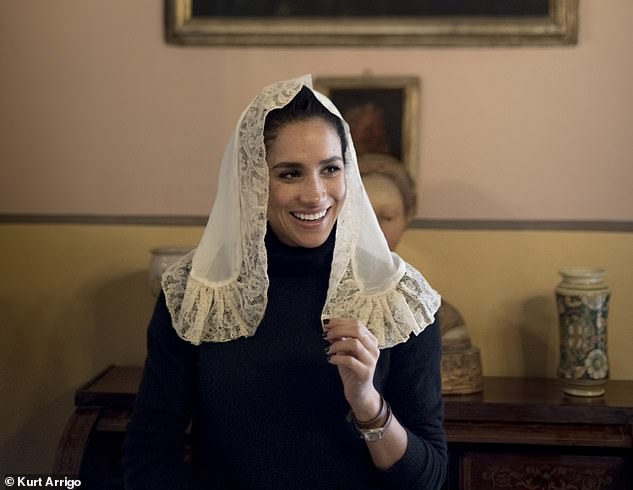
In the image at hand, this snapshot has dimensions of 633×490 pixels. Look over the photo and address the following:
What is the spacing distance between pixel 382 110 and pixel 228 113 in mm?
517

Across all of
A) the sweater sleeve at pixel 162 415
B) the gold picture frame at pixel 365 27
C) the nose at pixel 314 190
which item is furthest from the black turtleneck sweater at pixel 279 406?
the gold picture frame at pixel 365 27

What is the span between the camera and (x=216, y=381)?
5.98 ft

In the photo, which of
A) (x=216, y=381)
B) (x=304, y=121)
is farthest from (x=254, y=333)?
(x=304, y=121)

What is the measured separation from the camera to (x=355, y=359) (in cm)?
163

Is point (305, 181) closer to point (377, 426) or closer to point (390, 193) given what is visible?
point (377, 426)

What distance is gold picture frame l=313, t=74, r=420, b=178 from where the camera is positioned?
321cm

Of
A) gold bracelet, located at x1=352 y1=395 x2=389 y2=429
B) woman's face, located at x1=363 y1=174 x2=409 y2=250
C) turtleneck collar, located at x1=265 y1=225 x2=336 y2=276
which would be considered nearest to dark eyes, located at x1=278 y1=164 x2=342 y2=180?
turtleneck collar, located at x1=265 y1=225 x2=336 y2=276

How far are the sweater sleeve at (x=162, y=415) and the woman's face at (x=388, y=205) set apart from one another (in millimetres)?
1199

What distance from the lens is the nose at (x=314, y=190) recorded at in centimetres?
180

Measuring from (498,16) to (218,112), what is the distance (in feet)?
3.19

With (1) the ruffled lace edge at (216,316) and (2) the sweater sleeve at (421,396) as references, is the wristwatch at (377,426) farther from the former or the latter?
(1) the ruffled lace edge at (216,316)

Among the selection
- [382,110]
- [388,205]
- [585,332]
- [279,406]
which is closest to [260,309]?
[279,406]

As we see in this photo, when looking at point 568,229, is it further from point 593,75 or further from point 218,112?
point 218,112

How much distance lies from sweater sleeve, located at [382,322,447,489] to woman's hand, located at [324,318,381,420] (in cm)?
15
